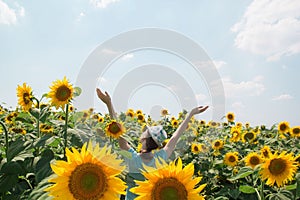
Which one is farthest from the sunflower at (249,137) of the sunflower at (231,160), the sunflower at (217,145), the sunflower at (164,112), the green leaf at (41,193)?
the green leaf at (41,193)

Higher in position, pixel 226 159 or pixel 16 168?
pixel 226 159

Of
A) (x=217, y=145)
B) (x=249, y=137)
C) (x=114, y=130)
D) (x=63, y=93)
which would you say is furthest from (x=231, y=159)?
(x=63, y=93)

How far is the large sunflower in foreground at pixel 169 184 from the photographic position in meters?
1.99

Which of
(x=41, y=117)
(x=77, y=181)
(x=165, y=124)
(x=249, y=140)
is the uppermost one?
(x=165, y=124)

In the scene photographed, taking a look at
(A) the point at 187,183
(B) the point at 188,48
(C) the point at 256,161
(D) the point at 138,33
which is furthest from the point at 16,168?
(C) the point at 256,161

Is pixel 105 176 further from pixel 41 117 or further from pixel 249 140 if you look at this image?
pixel 249 140

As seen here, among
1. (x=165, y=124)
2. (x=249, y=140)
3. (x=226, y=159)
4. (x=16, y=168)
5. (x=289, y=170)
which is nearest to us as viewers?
(x=16, y=168)

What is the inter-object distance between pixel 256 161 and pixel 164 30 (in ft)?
8.09

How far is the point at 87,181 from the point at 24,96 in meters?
3.20

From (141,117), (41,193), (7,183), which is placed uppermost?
(141,117)

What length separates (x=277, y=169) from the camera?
3.74 m

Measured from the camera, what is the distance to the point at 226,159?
5.64m

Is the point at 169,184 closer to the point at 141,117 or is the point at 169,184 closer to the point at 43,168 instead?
the point at 43,168

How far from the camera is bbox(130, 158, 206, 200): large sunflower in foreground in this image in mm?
1985
